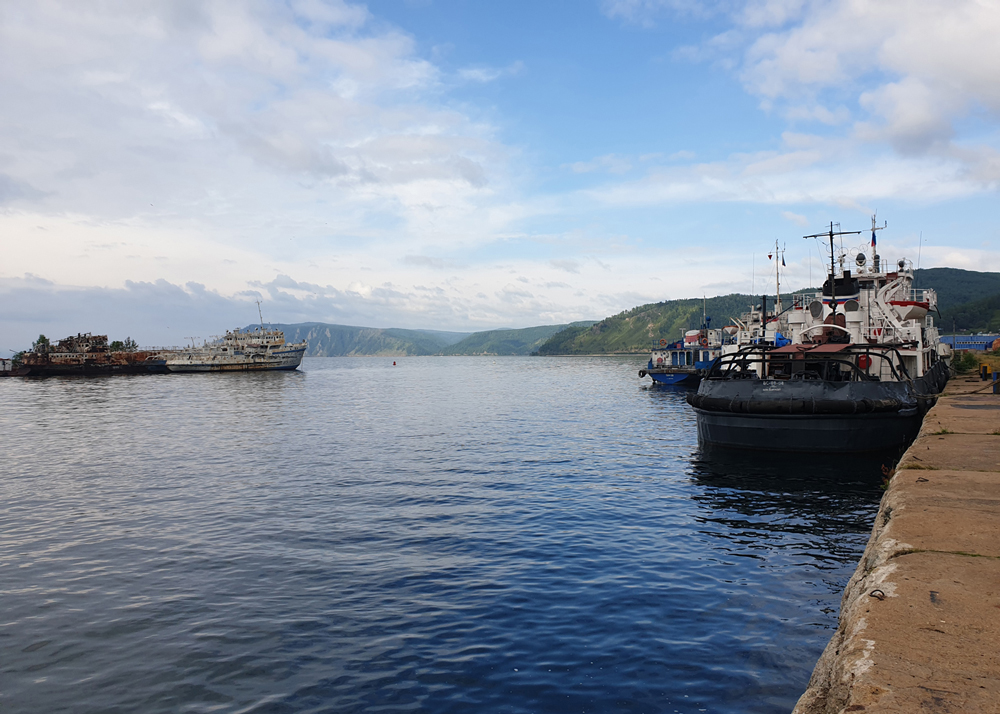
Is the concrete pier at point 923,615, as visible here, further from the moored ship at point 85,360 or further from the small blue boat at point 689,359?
the moored ship at point 85,360

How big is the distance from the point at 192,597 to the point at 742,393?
64.0 feet

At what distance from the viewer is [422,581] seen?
1154 centimetres

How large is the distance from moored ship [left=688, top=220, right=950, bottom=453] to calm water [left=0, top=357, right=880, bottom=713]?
1.64 metres

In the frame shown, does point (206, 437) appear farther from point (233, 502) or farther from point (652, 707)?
point (652, 707)

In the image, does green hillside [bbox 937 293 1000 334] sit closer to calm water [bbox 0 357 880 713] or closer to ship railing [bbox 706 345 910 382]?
ship railing [bbox 706 345 910 382]

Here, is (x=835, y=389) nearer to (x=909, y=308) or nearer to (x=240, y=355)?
(x=909, y=308)

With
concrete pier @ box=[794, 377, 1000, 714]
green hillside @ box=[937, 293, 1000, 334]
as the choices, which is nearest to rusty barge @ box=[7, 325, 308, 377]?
concrete pier @ box=[794, 377, 1000, 714]

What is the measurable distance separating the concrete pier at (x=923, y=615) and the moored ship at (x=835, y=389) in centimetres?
1146

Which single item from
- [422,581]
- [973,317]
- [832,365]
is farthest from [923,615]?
[973,317]

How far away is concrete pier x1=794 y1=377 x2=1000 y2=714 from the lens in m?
4.17

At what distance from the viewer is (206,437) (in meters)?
33.6

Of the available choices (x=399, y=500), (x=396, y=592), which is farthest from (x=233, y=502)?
(x=396, y=592)

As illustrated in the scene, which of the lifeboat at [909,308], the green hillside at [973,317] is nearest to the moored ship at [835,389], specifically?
the lifeboat at [909,308]

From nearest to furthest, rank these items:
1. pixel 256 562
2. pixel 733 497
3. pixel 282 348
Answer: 1. pixel 256 562
2. pixel 733 497
3. pixel 282 348
